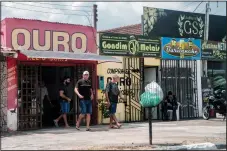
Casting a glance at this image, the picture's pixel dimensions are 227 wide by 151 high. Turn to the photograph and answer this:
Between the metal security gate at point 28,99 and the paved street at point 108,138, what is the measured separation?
33.4 inches

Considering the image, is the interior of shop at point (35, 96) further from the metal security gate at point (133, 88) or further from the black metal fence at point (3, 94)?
the metal security gate at point (133, 88)

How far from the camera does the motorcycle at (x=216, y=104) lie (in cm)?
1697

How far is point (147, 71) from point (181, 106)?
2115mm

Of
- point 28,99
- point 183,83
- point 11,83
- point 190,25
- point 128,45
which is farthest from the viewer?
point 190,25

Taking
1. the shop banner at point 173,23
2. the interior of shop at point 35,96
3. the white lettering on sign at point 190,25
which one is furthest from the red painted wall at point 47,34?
the white lettering on sign at point 190,25

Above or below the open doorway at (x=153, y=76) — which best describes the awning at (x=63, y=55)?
above

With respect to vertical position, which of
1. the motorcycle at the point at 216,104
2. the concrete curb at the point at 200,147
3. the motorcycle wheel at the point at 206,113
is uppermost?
the motorcycle at the point at 216,104

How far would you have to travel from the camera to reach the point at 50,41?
14.3 meters

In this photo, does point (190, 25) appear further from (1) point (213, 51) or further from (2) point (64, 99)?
(2) point (64, 99)

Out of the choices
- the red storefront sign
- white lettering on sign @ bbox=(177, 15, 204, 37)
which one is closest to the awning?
the red storefront sign

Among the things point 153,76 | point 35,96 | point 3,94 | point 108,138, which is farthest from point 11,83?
point 153,76

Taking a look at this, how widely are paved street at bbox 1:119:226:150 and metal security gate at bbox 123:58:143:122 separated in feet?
9.61

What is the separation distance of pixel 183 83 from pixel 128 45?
3717 millimetres

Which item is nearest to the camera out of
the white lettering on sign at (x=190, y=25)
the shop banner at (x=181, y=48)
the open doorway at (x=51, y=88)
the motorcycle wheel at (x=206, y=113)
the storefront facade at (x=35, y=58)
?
the storefront facade at (x=35, y=58)
